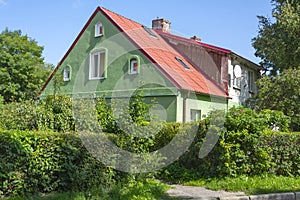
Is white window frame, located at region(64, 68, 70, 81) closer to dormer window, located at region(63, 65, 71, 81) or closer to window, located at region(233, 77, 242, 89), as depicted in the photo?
dormer window, located at region(63, 65, 71, 81)

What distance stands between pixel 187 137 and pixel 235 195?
2.57 meters

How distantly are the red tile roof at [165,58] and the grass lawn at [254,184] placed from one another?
20.7ft

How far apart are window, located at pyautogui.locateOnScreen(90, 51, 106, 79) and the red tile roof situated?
1970 millimetres

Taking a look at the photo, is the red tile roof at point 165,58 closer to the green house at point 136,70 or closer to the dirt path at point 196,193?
the green house at point 136,70

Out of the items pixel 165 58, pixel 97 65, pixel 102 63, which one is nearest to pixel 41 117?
pixel 165 58

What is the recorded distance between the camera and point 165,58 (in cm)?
1620

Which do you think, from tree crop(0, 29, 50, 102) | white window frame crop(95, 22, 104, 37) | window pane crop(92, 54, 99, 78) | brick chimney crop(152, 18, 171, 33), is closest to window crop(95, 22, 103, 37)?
white window frame crop(95, 22, 104, 37)

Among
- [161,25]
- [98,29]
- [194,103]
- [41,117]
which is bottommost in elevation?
[41,117]

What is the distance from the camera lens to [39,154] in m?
6.33

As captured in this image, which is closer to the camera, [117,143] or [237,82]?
[117,143]

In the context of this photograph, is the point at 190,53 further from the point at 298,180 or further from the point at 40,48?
the point at 40,48

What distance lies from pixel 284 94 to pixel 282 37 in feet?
14.6

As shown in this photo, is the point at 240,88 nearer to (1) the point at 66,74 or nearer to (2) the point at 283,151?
(1) the point at 66,74

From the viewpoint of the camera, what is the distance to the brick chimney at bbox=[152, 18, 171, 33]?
2205cm
